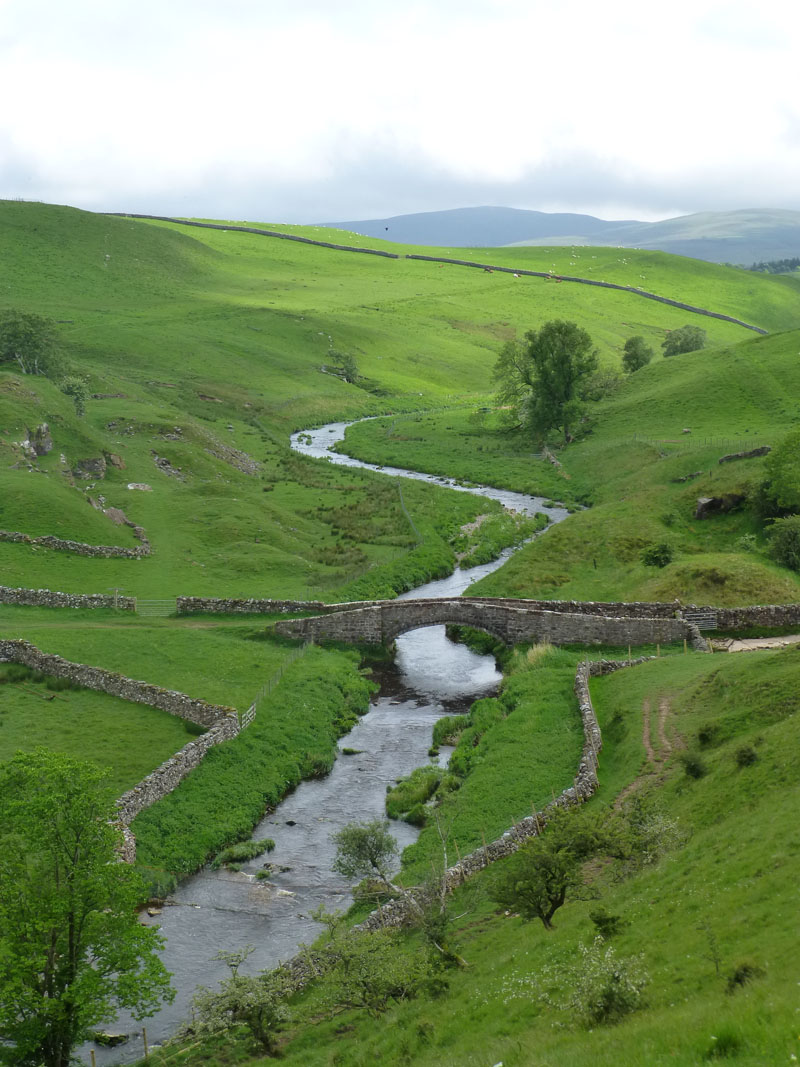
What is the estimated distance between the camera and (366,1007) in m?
25.8

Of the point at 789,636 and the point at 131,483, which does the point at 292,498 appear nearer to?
the point at 131,483

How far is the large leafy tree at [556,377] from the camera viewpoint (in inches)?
4405

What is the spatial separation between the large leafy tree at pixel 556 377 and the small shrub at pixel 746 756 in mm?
84132

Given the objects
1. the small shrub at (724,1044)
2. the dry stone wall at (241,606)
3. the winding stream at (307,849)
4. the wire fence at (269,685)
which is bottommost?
the winding stream at (307,849)

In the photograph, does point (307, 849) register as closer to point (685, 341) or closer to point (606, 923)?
point (606, 923)

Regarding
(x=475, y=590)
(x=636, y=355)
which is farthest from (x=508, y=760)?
(x=636, y=355)

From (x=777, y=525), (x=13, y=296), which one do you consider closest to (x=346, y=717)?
(x=777, y=525)

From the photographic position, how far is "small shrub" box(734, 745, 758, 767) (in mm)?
30125

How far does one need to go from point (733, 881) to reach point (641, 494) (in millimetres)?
61898

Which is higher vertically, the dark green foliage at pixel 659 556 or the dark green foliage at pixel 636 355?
the dark green foliage at pixel 636 355

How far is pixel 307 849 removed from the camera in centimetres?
3825

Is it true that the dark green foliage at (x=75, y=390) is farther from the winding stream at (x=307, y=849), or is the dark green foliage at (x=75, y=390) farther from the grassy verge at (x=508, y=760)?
the grassy verge at (x=508, y=760)

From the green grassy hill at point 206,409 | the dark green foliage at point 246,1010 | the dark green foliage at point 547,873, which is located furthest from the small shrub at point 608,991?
the green grassy hill at point 206,409

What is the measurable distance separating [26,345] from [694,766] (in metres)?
88.2
